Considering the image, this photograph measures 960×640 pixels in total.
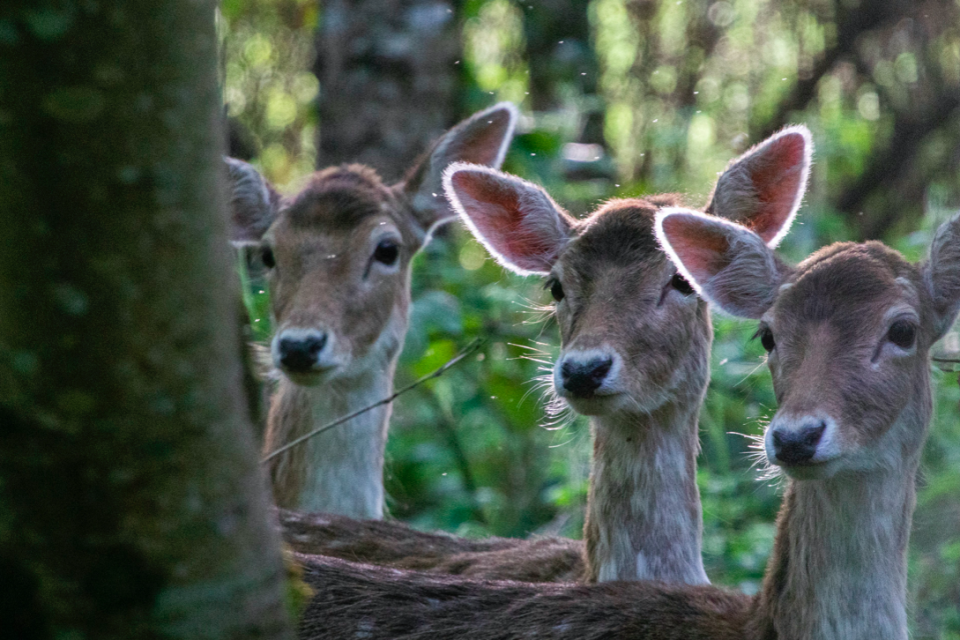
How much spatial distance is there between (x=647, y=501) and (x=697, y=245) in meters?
1.02

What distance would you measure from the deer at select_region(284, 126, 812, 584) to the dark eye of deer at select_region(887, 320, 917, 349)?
975 mm

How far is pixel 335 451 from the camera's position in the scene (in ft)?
18.6

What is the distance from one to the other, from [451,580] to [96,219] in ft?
8.38

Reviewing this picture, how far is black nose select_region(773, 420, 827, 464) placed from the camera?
10.3ft

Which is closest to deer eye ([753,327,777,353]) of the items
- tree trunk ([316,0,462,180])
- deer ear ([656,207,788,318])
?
deer ear ([656,207,788,318])

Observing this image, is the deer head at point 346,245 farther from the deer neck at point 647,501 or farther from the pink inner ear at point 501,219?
the deer neck at point 647,501

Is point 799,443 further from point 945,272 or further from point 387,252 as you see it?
point 387,252

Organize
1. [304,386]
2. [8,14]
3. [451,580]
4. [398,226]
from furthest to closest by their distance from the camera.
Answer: [398,226], [304,386], [451,580], [8,14]

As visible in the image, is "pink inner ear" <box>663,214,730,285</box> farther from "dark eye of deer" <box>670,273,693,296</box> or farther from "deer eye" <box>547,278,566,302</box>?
"deer eye" <box>547,278,566,302</box>

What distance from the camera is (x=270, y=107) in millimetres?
13531

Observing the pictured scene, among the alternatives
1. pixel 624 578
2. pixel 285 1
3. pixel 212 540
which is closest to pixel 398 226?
pixel 624 578

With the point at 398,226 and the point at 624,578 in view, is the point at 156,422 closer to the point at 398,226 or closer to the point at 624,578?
the point at 624,578

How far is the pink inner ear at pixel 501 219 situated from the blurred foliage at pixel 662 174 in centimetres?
28

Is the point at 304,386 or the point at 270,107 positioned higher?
the point at 270,107
